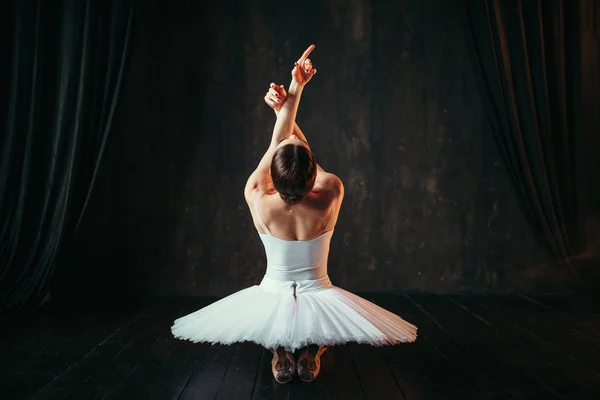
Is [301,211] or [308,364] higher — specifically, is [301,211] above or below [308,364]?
above

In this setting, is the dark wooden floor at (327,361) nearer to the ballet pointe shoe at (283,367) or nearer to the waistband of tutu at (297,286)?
the ballet pointe shoe at (283,367)

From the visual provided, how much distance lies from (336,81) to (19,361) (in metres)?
2.66

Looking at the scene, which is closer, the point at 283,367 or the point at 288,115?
the point at 283,367

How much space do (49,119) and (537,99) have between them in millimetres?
3144

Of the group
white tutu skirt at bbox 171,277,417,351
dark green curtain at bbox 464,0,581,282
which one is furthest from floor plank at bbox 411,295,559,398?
dark green curtain at bbox 464,0,581,282

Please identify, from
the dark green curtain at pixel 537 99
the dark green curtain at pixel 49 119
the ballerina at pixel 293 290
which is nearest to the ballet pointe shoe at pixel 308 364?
the ballerina at pixel 293 290

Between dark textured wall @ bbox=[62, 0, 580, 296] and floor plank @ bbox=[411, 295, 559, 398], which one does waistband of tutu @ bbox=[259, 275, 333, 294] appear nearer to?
floor plank @ bbox=[411, 295, 559, 398]

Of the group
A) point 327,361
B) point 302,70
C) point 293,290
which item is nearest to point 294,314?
point 293,290

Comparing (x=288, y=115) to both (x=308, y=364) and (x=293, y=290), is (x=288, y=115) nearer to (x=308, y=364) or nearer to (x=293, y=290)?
(x=293, y=290)

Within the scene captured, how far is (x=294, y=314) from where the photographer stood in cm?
246

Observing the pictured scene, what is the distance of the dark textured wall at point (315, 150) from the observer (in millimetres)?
4352

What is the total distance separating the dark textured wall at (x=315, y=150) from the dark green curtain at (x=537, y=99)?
0.20 metres

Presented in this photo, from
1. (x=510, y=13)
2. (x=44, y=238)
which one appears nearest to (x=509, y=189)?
(x=510, y=13)

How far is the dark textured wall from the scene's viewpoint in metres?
4.35
